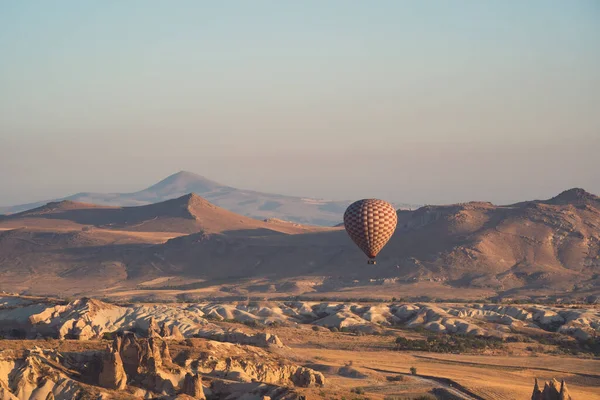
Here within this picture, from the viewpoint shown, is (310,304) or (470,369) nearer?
(470,369)

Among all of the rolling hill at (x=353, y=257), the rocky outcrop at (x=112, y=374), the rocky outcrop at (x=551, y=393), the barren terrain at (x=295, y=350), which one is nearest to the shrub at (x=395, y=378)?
the barren terrain at (x=295, y=350)

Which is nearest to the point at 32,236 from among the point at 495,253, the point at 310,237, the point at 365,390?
the point at 310,237

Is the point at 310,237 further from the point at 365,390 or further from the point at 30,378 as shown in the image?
the point at 30,378

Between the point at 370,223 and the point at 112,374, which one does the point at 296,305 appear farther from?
the point at 112,374

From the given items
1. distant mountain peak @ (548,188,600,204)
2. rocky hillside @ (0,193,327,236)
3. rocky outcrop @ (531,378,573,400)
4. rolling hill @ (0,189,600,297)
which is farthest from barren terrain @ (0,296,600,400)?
rocky hillside @ (0,193,327,236)

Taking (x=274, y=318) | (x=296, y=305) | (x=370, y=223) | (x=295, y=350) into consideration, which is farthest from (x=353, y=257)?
(x=295, y=350)
